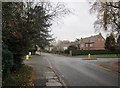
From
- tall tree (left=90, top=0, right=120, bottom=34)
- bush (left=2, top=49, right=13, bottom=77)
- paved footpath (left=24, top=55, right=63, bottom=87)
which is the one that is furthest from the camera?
tall tree (left=90, top=0, right=120, bottom=34)

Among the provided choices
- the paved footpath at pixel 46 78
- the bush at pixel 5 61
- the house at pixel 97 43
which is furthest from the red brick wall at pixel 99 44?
the bush at pixel 5 61

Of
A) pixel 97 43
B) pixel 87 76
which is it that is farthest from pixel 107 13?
pixel 97 43

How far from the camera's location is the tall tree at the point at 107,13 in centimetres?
2535

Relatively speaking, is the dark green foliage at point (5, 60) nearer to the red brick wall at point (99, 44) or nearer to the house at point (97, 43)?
the house at point (97, 43)

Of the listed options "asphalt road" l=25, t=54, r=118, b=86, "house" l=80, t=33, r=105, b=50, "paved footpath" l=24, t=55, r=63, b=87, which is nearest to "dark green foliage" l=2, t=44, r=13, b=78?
"paved footpath" l=24, t=55, r=63, b=87

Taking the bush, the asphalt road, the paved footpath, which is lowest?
the asphalt road

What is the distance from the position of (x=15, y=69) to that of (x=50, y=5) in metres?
6.43

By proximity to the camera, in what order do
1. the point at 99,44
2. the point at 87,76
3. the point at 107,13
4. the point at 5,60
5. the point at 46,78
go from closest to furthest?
the point at 5,60 → the point at 46,78 → the point at 87,76 → the point at 107,13 → the point at 99,44

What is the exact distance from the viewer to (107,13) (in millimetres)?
25797

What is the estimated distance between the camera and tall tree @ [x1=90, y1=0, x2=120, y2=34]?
83.2ft

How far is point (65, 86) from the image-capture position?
12062 millimetres

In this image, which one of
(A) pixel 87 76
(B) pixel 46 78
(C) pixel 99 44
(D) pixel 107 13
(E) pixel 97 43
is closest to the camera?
(B) pixel 46 78

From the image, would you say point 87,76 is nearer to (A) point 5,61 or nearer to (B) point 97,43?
(A) point 5,61

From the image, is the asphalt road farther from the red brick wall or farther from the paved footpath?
Answer: the red brick wall
